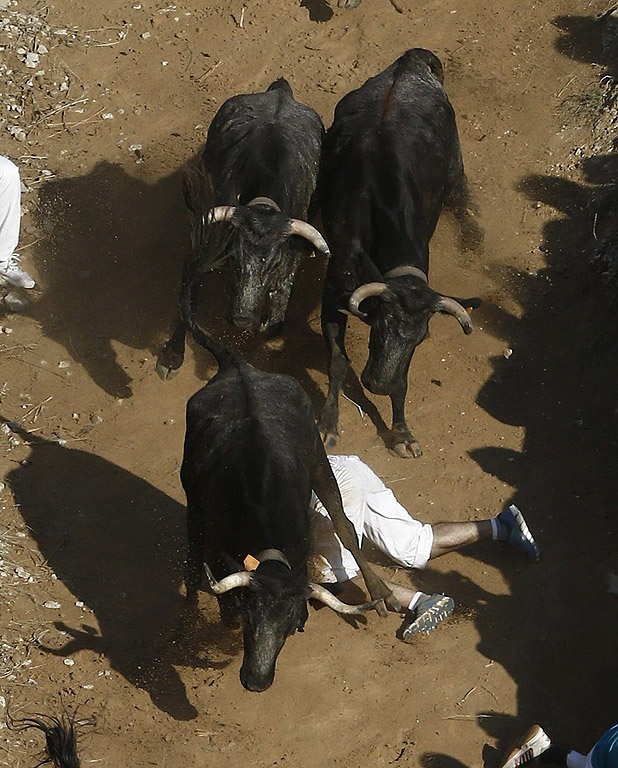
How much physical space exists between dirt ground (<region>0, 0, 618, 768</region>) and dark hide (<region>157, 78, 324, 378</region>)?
942mm

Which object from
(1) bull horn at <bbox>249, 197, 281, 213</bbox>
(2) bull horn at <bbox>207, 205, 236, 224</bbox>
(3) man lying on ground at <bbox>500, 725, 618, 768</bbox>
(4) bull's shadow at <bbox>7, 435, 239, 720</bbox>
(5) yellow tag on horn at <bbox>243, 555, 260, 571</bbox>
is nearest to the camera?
(5) yellow tag on horn at <bbox>243, 555, 260, 571</bbox>

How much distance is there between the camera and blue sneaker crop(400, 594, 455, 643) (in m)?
8.05

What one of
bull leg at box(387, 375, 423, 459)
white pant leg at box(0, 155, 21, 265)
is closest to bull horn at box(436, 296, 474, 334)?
bull leg at box(387, 375, 423, 459)

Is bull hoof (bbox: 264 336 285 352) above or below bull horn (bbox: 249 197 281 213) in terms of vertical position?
below

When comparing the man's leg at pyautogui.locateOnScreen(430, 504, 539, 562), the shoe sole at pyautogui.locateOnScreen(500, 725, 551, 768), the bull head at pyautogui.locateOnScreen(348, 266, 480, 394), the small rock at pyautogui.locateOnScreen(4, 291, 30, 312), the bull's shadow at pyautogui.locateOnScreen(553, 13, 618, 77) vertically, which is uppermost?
the bull's shadow at pyautogui.locateOnScreen(553, 13, 618, 77)

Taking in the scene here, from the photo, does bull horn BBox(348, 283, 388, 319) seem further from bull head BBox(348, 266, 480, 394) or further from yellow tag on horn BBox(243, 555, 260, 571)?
yellow tag on horn BBox(243, 555, 260, 571)

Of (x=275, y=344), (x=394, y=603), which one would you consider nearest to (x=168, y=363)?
(x=275, y=344)

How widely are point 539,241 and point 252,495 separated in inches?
223

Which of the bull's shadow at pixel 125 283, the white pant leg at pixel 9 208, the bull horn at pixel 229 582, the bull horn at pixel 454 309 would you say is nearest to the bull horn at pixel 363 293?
A: the bull horn at pixel 454 309

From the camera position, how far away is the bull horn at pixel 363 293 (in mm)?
8938

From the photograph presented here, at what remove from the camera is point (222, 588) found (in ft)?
21.3

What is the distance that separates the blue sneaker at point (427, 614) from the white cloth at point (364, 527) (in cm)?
30

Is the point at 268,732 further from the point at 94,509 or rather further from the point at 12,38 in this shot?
the point at 12,38

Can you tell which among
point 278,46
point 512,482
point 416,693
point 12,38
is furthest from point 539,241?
point 12,38
